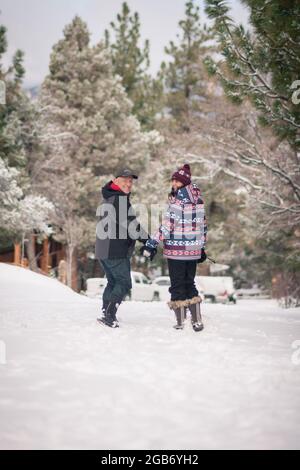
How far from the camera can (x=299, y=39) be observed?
7.14 m

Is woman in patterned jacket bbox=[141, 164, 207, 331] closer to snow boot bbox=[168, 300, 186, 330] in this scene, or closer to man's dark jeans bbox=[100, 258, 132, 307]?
snow boot bbox=[168, 300, 186, 330]

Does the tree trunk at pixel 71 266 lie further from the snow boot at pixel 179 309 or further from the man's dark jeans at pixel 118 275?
the snow boot at pixel 179 309

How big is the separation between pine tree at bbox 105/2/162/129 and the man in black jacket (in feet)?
85.2

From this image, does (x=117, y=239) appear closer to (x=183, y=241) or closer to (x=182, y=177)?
(x=183, y=241)

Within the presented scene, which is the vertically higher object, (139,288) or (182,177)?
(182,177)

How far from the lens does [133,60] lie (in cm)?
3231

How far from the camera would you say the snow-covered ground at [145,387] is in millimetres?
2627

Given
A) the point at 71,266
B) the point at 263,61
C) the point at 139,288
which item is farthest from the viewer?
the point at 71,266

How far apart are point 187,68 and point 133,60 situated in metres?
3.51

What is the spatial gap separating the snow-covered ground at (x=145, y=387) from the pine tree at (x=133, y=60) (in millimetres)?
27409

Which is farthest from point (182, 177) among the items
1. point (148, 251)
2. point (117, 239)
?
point (117, 239)

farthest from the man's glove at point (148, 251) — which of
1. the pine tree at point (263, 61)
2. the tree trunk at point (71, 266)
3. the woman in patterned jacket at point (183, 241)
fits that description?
the tree trunk at point (71, 266)

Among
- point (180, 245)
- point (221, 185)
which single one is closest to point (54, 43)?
point (221, 185)
